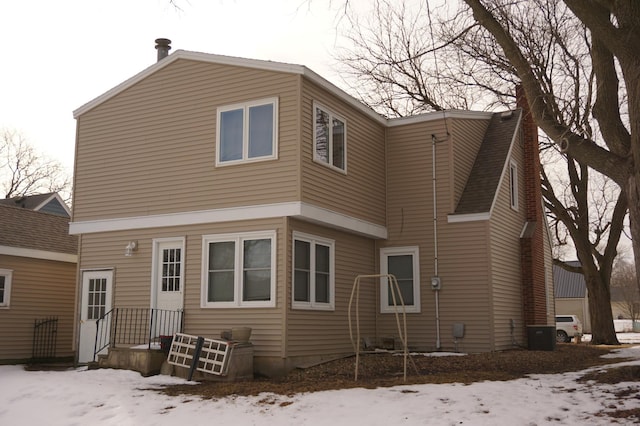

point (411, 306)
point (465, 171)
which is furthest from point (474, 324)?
point (465, 171)

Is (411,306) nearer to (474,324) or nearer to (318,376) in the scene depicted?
(474,324)

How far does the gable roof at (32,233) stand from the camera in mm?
17641

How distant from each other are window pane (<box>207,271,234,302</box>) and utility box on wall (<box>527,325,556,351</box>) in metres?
8.64

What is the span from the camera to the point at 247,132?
1416cm

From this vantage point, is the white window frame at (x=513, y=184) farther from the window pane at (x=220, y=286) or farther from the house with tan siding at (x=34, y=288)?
the house with tan siding at (x=34, y=288)

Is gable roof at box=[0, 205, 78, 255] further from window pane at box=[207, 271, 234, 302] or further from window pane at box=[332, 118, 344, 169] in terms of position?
window pane at box=[332, 118, 344, 169]

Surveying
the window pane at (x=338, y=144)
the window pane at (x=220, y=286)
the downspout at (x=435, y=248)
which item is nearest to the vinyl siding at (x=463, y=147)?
the downspout at (x=435, y=248)

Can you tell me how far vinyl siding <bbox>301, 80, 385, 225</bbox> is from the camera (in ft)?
45.5

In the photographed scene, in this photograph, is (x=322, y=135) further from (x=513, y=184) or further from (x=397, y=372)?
(x=513, y=184)

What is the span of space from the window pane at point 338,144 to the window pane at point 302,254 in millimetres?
2146

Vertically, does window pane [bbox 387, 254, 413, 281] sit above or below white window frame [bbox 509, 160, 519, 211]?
below

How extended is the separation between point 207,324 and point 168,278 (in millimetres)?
1511

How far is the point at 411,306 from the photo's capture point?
54.9ft

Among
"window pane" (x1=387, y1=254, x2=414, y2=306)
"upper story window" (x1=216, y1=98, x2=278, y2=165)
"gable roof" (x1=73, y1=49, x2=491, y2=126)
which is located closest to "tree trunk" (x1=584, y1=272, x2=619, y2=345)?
"gable roof" (x1=73, y1=49, x2=491, y2=126)
